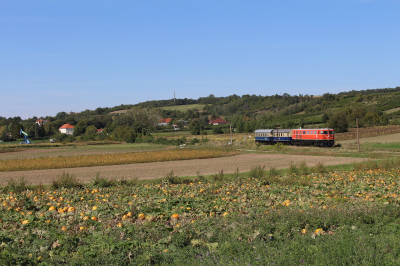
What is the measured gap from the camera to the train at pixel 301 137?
57188mm

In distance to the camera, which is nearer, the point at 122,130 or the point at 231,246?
the point at 231,246

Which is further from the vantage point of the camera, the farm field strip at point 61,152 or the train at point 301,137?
the train at point 301,137

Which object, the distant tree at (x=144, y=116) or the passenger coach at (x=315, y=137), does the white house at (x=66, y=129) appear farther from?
the passenger coach at (x=315, y=137)

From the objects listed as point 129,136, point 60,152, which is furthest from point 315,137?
point 129,136

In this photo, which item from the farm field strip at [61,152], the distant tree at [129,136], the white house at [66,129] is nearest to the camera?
the farm field strip at [61,152]

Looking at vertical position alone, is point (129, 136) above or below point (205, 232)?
below

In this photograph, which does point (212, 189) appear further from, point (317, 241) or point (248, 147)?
point (248, 147)

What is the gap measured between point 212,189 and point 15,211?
250 inches

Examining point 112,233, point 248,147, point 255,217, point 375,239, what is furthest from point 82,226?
point 248,147

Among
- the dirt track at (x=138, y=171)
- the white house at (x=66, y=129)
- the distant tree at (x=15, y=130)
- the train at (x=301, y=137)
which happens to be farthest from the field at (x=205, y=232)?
the white house at (x=66, y=129)

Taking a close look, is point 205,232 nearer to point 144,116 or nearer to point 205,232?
point 205,232

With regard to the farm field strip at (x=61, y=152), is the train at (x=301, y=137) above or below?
above

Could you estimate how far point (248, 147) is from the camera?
66125mm

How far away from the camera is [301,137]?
62562mm
